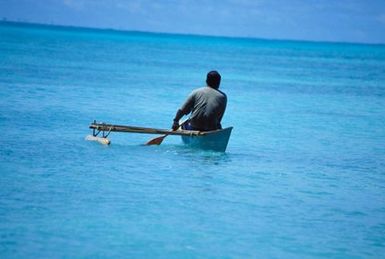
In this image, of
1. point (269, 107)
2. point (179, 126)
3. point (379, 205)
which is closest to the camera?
point (379, 205)

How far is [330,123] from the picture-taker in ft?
60.4

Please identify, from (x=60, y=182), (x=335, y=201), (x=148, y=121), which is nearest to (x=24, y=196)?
(x=60, y=182)

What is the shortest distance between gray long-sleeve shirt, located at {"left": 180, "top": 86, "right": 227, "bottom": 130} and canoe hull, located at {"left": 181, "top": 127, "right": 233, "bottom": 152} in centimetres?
24

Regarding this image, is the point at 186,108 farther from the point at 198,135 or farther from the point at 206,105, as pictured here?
the point at 198,135

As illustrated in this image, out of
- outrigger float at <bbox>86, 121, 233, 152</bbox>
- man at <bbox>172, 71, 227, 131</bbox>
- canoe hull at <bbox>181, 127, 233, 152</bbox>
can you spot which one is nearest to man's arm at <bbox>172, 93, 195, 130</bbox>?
man at <bbox>172, 71, 227, 131</bbox>

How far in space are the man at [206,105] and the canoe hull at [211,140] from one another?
0.23 m

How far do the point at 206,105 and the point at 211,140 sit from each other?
54cm

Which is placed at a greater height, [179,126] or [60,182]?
[179,126]

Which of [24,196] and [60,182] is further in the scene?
[60,182]

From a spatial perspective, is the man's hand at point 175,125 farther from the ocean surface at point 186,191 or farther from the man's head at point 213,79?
the man's head at point 213,79

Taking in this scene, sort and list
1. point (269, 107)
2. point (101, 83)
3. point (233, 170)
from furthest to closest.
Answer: point (101, 83) < point (269, 107) < point (233, 170)

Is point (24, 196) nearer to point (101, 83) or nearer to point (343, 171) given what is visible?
point (343, 171)

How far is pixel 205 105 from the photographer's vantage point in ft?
36.9

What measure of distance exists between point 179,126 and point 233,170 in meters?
1.33
